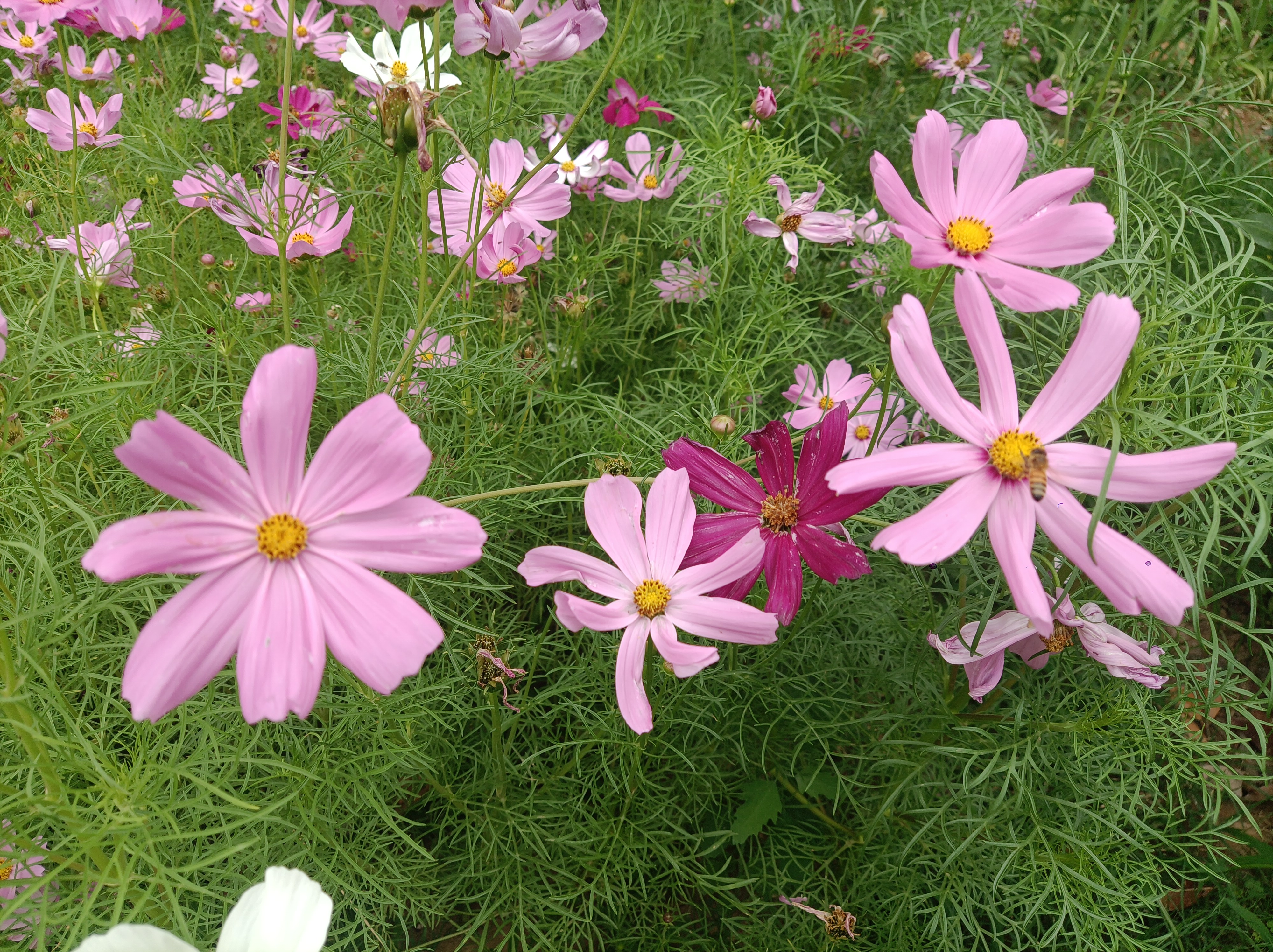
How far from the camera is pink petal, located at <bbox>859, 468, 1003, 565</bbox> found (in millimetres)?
572

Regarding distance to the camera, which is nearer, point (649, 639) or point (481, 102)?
point (649, 639)

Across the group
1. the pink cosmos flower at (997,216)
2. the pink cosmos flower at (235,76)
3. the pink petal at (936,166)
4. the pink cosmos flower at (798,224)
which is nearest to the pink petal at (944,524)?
the pink cosmos flower at (997,216)

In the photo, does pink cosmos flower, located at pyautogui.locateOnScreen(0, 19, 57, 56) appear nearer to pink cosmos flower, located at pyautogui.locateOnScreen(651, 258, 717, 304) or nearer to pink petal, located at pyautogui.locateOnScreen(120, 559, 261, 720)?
pink cosmos flower, located at pyautogui.locateOnScreen(651, 258, 717, 304)

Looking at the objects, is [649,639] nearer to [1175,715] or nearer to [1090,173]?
[1090,173]

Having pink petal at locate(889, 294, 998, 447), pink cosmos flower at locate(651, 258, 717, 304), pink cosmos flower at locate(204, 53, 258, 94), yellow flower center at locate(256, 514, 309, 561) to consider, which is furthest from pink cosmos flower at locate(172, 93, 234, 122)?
pink petal at locate(889, 294, 998, 447)

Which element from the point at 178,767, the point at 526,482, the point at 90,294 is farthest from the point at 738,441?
the point at 90,294

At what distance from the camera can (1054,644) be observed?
904mm

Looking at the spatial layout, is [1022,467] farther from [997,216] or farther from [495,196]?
[495,196]

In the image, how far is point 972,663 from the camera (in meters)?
0.90

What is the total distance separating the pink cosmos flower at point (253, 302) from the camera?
1182 millimetres

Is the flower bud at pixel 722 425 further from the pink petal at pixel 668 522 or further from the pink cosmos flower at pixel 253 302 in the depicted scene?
the pink cosmos flower at pixel 253 302

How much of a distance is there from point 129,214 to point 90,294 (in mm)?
242

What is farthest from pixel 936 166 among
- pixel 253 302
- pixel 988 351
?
pixel 253 302

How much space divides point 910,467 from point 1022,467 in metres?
0.10
